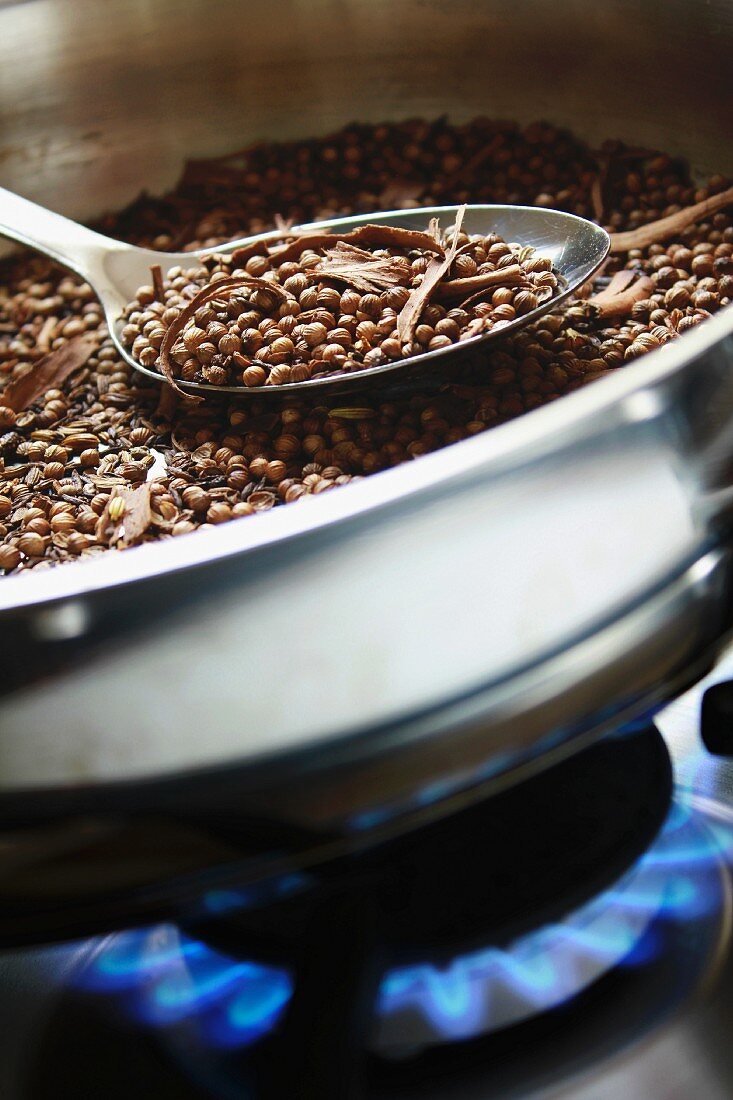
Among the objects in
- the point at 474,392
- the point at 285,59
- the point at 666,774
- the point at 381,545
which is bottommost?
the point at 666,774

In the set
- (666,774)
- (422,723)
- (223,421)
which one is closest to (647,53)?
(223,421)

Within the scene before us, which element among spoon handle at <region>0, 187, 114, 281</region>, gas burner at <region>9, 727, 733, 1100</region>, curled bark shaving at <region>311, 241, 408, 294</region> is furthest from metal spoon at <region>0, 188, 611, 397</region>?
gas burner at <region>9, 727, 733, 1100</region>

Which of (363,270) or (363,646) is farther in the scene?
(363,270)

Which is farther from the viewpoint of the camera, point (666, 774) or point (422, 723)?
point (666, 774)

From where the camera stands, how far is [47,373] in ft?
2.61

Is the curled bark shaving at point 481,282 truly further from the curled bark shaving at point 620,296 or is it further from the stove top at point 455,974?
the stove top at point 455,974

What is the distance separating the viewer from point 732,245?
78cm

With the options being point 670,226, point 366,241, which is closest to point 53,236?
point 366,241

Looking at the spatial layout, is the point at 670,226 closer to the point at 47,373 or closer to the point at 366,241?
the point at 366,241

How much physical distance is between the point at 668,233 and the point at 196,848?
0.68 metres

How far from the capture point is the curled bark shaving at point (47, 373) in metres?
0.77

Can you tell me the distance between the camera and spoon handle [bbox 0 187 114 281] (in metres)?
0.83

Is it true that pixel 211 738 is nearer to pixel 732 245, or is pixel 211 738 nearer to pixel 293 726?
pixel 293 726

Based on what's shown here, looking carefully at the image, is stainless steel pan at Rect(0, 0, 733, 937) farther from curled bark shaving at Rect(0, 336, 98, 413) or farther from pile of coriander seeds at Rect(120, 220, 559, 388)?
curled bark shaving at Rect(0, 336, 98, 413)
